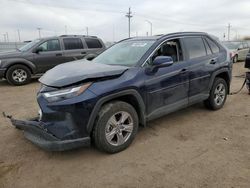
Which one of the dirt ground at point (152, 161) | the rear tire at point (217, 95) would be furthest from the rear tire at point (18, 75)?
the rear tire at point (217, 95)

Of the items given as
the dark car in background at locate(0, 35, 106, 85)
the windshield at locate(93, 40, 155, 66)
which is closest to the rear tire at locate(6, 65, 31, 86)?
the dark car in background at locate(0, 35, 106, 85)

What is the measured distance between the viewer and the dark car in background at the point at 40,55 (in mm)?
9242

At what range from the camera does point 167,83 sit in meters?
4.36

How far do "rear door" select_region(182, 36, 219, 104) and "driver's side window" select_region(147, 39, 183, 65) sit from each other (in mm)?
209

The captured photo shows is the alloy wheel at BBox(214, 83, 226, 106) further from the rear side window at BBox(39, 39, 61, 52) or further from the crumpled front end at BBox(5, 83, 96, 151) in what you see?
the rear side window at BBox(39, 39, 61, 52)

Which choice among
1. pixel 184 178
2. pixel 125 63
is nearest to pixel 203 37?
pixel 125 63

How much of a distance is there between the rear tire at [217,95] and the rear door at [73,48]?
20.6ft

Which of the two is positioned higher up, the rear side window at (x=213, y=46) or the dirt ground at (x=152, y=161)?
the rear side window at (x=213, y=46)

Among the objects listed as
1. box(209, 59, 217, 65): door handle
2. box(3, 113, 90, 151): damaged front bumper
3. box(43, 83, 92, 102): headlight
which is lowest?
box(3, 113, 90, 151): damaged front bumper

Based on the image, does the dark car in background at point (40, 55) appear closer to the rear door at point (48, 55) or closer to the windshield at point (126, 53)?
the rear door at point (48, 55)

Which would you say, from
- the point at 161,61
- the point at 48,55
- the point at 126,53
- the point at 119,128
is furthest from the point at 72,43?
the point at 119,128

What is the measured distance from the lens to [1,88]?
29.3 feet

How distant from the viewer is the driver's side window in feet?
14.8

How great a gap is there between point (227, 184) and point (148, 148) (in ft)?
4.25
